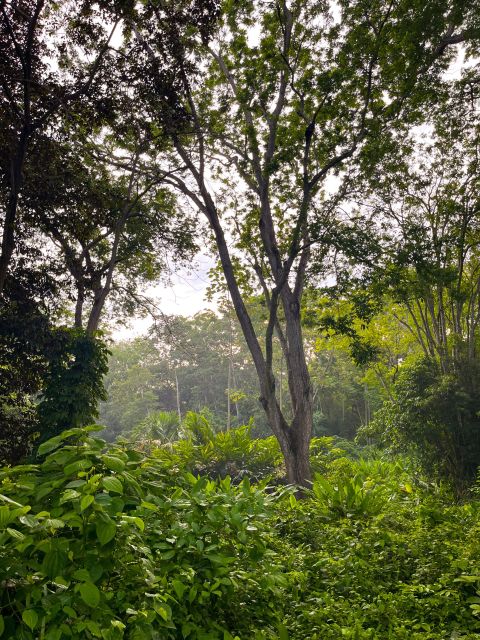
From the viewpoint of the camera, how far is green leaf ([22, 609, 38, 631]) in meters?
1.17

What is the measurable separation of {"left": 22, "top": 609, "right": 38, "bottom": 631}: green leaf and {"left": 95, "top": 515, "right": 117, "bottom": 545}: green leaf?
24cm

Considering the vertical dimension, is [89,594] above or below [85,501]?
below

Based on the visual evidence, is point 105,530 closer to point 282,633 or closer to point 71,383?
point 282,633

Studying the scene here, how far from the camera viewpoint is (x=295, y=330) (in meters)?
8.06

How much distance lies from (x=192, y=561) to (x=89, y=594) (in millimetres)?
719

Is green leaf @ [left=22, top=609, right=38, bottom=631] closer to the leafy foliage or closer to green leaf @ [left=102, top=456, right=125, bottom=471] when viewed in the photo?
green leaf @ [left=102, top=456, right=125, bottom=471]

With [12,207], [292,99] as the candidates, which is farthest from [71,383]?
[292,99]

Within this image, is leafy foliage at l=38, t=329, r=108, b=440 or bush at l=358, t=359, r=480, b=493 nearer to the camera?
leafy foliage at l=38, t=329, r=108, b=440

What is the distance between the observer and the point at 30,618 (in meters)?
1.18

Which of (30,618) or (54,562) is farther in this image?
(54,562)

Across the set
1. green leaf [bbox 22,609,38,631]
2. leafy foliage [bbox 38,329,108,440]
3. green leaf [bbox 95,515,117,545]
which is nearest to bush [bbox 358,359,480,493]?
leafy foliage [bbox 38,329,108,440]

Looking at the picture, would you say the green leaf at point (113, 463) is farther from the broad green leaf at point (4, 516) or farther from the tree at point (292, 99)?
the tree at point (292, 99)

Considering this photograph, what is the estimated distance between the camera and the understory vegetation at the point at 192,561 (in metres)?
1.33

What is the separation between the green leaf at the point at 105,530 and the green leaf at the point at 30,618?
0.79 feet
